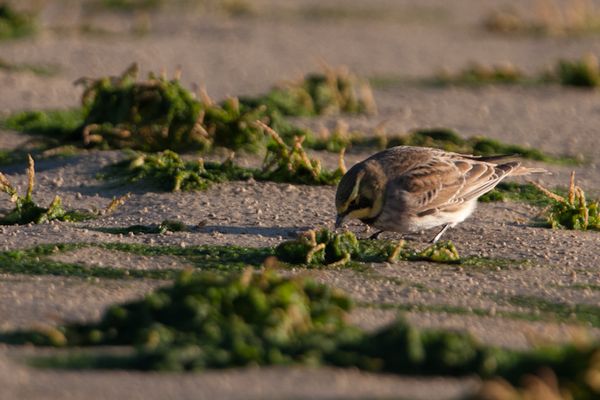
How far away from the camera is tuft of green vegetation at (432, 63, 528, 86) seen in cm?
1427

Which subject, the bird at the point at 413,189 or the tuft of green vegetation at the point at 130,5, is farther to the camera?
the tuft of green vegetation at the point at 130,5

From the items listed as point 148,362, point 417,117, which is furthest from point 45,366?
point 417,117

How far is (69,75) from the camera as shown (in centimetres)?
1341

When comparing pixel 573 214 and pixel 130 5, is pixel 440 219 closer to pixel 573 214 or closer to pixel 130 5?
pixel 573 214

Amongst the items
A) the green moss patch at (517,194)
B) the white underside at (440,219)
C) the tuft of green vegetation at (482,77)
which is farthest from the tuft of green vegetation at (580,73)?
the white underside at (440,219)

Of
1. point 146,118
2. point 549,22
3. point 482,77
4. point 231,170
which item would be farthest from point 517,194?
point 549,22

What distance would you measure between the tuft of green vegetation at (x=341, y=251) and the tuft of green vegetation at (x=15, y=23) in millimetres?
8838

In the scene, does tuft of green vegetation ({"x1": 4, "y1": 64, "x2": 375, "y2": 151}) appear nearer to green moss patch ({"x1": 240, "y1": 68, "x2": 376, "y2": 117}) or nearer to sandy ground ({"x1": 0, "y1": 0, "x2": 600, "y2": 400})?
sandy ground ({"x1": 0, "y1": 0, "x2": 600, "y2": 400})

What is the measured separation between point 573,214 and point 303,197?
199 cm

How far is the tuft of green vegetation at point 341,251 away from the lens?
284 inches

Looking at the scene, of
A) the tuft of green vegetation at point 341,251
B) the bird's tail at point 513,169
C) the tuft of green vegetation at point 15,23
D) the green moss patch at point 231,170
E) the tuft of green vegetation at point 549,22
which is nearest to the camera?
the tuft of green vegetation at point 341,251

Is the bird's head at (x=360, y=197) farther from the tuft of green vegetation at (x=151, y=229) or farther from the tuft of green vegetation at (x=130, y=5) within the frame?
the tuft of green vegetation at (x=130, y=5)

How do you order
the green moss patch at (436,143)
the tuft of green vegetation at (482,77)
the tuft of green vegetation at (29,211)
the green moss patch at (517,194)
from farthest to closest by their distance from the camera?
1. the tuft of green vegetation at (482,77)
2. the green moss patch at (436,143)
3. the green moss patch at (517,194)
4. the tuft of green vegetation at (29,211)

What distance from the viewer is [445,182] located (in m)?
8.22
